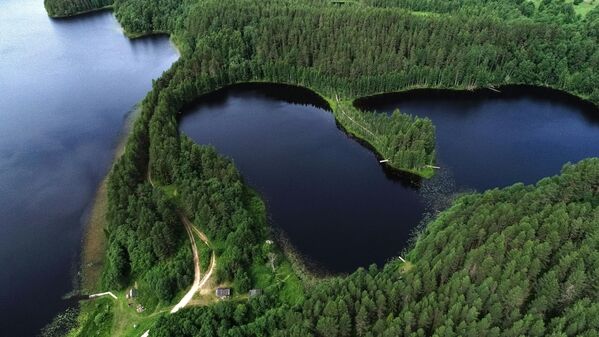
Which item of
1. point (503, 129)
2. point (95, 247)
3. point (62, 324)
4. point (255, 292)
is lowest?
point (62, 324)

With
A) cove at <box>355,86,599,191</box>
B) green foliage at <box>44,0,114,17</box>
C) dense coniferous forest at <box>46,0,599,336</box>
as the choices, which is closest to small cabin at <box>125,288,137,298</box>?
dense coniferous forest at <box>46,0,599,336</box>

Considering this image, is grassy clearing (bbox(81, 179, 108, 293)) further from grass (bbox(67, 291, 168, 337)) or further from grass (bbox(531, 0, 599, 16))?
grass (bbox(531, 0, 599, 16))

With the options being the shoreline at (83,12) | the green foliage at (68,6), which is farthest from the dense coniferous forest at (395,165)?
the green foliage at (68,6)

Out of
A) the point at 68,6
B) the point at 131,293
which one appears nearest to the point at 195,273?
the point at 131,293

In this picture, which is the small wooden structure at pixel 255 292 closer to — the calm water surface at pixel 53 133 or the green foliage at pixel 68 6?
the calm water surface at pixel 53 133

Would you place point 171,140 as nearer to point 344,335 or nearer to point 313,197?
point 313,197

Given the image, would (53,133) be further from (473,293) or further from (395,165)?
(473,293)
